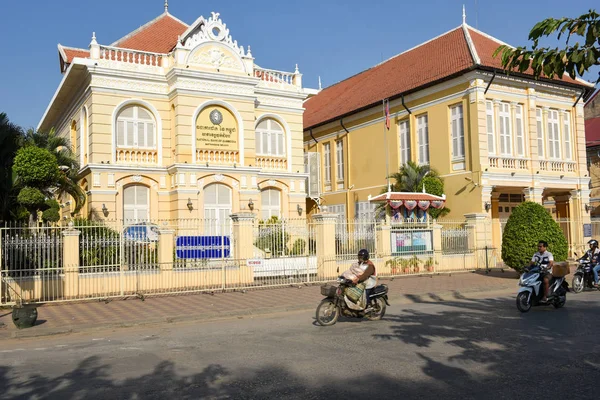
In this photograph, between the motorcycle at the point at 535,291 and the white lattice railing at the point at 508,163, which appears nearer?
the motorcycle at the point at 535,291

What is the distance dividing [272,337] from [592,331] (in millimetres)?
5278

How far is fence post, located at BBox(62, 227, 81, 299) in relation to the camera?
15.1 metres

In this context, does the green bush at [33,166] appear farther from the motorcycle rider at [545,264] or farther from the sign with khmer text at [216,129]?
the motorcycle rider at [545,264]

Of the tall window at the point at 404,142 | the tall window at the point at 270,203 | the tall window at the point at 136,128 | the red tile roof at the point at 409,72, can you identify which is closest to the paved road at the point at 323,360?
the tall window at the point at 136,128

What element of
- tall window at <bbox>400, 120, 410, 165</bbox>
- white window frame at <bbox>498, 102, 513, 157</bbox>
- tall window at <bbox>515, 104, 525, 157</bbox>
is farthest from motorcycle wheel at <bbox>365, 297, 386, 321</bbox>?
tall window at <bbox>400, 120, 410, 165</bbox>

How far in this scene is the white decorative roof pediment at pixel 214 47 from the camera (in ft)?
76.0

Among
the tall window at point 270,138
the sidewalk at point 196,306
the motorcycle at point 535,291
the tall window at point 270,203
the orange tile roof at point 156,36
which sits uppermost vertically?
the orange tile roof at point 156,36

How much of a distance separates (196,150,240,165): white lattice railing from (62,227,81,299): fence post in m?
8.48

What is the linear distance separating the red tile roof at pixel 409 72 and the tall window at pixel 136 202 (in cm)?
1345

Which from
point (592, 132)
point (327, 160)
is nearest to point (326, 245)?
point (327, 160)

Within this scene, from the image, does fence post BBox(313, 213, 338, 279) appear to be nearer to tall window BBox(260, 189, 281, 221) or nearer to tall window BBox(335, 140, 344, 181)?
tall window BBox(260, 189, 281, 221)

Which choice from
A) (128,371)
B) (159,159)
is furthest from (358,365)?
(159,159)

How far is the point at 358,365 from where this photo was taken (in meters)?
7.28

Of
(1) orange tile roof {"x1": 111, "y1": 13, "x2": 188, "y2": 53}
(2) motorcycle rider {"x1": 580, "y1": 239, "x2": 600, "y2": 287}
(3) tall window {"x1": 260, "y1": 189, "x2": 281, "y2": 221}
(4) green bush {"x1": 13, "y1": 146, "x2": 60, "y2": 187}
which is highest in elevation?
(1) orange tile roof {"x1": 111, "y1": 13, "x2": 188, "y2": 53}
